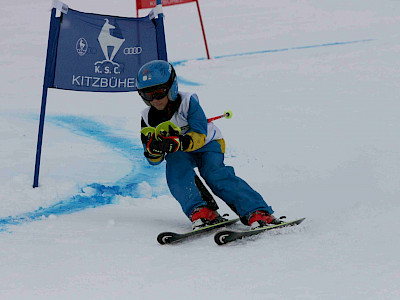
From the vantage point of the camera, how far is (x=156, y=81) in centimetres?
337

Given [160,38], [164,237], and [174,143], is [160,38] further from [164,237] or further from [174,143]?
[164,237]

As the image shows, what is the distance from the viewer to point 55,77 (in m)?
4.35

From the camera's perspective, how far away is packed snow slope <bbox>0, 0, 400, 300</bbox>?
257 centimetres

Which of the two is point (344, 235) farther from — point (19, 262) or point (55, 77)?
point (55, 77)

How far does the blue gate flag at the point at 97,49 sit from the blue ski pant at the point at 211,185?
119 centimetres

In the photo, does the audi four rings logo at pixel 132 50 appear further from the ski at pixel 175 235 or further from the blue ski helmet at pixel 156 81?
the ski at pixel 175 235

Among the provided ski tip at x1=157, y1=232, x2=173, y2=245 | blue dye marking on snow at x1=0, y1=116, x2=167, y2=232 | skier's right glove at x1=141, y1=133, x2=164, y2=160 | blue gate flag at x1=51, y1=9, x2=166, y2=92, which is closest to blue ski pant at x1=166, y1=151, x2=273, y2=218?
skier's right glove at x1=141, y1=133, x2=164, y2=160

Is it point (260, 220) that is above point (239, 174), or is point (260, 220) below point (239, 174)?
above

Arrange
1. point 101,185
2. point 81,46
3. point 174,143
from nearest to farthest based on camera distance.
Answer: point 174,143, point 81,46, point 101,185

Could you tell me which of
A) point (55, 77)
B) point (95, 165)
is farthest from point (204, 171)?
point (95, 165)

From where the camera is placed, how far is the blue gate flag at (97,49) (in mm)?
4336

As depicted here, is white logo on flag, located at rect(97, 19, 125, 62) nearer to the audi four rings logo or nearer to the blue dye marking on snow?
the audi four rings logo

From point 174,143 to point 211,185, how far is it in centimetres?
43

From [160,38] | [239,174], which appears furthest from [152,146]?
[239,174]
